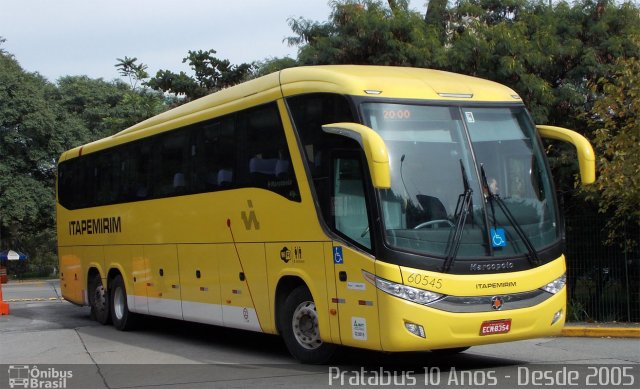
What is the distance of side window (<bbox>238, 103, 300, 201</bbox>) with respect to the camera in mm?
10648

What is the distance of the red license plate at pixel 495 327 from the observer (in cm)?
923

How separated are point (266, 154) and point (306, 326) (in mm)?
2297

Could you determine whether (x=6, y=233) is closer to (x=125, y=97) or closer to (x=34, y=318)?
(x=125, y=97)

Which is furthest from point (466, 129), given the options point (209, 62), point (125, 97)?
point (125, 97)

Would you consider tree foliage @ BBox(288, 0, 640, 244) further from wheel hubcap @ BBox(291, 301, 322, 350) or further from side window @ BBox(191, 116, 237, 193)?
wheel hubcap @ BBox(291, 301, 322, 350)

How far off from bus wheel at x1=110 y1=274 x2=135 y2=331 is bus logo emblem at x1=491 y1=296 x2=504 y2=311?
8606 millimetres

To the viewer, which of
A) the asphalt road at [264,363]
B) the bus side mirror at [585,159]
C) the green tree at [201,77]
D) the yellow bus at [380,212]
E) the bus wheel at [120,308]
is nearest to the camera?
the yellow bus at [380,212]

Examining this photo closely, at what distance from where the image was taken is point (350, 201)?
31.5 ft

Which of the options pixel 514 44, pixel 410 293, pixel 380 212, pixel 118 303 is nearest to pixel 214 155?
pixel 380 212

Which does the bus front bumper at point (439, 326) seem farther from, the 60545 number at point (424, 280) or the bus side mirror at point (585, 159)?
the bus side mirror at point (585, 159)

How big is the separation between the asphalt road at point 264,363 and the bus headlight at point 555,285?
937 millimetres

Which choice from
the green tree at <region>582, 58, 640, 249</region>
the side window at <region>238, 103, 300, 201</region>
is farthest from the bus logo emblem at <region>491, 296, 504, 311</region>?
the green tree at <region>582, 58, 640, 249</region>

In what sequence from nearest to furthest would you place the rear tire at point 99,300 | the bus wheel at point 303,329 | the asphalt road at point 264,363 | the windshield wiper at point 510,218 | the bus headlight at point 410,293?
the bus headlight at point 410,293 → the asphalt road at point 264,363 → the windshield wiper at point 510,218 → the bus wheel at point 303,329 → the rear tire at point 99,300

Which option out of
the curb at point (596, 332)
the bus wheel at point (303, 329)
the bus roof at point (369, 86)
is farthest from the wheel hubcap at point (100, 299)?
the curb at point (596, 332)
